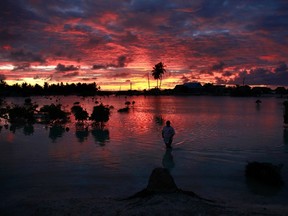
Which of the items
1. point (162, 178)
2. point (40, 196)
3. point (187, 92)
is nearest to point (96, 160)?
point (40, 196)

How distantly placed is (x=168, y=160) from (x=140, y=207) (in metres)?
8.25

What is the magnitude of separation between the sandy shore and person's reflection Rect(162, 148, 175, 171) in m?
5.60

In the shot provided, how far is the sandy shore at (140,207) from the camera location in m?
8.74

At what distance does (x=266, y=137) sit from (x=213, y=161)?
1070 centimetres

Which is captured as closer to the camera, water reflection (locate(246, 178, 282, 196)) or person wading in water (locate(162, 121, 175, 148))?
water reflection (locate(246, 178, 282, 196))

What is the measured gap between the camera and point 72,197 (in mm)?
11195

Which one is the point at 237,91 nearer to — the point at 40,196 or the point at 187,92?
the point at 187,92

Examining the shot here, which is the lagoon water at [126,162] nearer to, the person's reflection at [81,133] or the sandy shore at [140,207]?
the person's reflection at [81,133]

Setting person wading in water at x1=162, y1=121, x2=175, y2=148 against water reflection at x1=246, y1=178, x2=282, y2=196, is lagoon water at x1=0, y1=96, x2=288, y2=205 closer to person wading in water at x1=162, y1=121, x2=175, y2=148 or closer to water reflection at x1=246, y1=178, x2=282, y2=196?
water reflection at x1=246, y1=178, x2=282, y2=196

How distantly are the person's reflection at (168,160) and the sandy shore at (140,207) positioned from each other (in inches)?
220

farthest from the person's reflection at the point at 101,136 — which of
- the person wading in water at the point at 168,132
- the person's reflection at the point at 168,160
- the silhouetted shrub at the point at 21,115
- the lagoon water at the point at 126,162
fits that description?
the silhouetted shrub at the point at 21,115

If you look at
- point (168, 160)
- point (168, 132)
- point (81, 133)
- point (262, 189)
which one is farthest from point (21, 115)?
point (262, 189)

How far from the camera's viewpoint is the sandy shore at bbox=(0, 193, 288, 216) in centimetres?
874

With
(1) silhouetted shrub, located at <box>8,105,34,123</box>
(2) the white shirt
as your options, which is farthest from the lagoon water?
(1) silhouetted shrub, located at <box>8,105,34,123</box>
